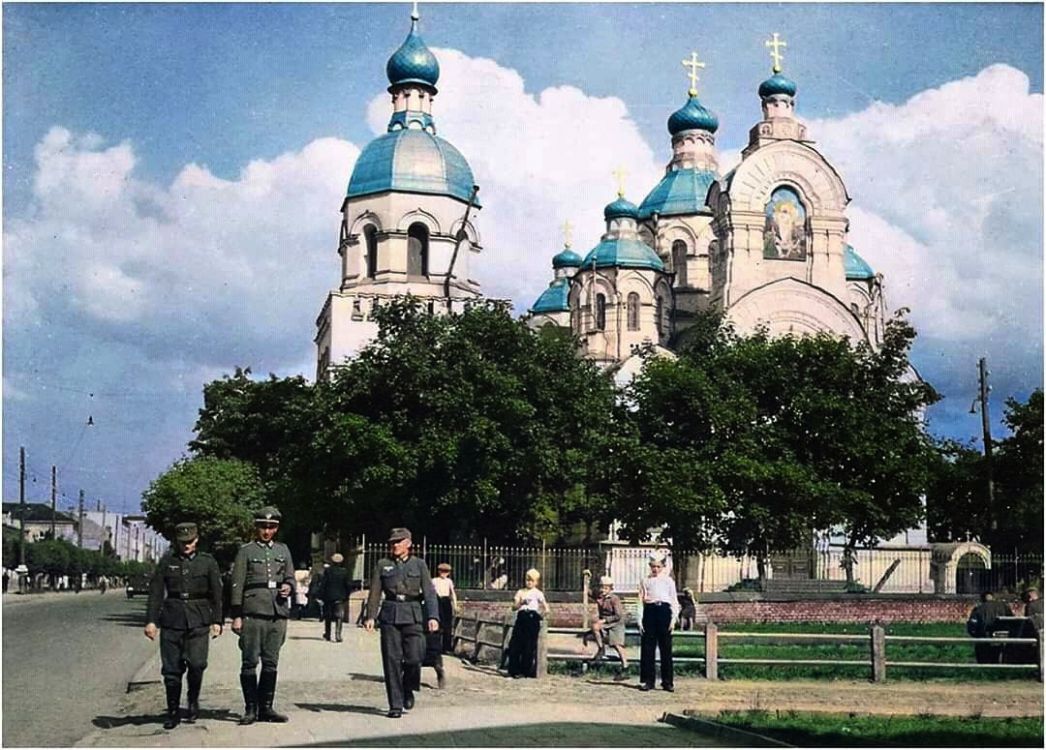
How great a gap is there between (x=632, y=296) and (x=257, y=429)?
715 inches

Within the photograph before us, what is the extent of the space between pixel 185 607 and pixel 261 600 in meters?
0.63

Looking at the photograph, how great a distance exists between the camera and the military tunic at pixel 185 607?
1171cm

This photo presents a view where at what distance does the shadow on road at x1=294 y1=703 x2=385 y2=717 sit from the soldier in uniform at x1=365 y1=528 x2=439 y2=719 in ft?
0.93

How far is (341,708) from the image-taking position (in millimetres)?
12945

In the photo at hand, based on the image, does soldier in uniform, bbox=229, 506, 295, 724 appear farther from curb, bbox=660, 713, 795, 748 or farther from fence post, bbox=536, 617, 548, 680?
fence post, bbox=536, 617, 548, 680

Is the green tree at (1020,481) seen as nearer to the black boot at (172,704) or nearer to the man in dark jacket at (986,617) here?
the man in dark jacket at (986,617)

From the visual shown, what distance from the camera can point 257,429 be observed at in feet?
158

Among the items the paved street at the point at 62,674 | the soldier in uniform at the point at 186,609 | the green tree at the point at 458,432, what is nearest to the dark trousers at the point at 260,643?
the soldier in uniform at the point at 186,609

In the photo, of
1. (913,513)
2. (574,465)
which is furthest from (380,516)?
(913,513)

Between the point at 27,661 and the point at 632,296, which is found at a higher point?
the point at 632,296

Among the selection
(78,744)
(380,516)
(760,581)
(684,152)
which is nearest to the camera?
(78,744)

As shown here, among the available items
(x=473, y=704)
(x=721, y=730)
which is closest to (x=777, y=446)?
(x=473, y=704)

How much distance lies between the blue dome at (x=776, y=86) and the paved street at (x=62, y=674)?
3609cm

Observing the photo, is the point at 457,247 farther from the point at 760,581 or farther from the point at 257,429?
the point at 760,581
